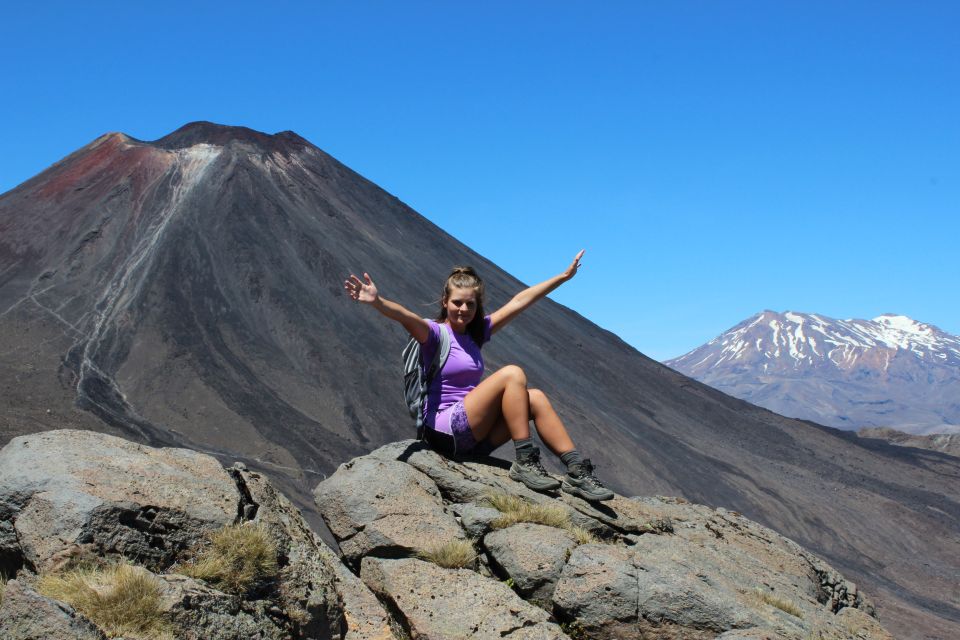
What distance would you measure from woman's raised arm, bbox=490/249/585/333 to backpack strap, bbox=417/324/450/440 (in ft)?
1.08

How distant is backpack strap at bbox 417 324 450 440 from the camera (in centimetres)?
580

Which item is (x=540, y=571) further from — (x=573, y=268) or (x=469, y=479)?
(x=573, y=268)

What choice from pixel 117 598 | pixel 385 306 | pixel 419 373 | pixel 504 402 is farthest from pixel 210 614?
pixel 419 373

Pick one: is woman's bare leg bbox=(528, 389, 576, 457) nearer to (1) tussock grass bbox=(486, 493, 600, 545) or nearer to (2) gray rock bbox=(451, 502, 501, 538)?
(1) tussock grass bbox=(486, 493, 600, 545)

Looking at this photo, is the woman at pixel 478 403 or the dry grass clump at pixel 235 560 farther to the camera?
the woman at pixel 478 403

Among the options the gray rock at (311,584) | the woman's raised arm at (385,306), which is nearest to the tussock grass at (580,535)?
the gray rock at (311,584)

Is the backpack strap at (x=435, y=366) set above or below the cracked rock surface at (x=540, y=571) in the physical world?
above

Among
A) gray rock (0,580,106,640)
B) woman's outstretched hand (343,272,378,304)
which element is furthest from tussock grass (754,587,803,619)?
gray rock (0,580,106,640)

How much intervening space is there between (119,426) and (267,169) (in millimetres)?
22892

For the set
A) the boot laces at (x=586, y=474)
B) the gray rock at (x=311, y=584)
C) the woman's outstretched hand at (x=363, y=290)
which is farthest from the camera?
the boot laces at (x=586, y=474)

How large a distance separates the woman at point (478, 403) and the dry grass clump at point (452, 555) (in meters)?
1.07

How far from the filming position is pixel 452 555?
4.52 meters

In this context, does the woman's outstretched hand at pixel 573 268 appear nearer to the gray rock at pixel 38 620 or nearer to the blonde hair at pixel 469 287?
the blonde hair at pixel 469 287

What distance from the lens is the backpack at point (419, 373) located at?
5801mm
